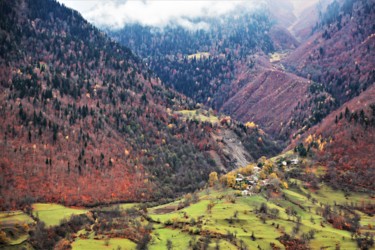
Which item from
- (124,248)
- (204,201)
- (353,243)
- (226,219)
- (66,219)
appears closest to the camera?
(124,248)

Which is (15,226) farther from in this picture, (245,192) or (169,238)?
(245,192)

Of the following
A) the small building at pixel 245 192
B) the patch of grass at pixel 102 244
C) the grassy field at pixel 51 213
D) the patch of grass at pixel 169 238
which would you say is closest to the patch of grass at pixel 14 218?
the grassy field at pixel 51 213

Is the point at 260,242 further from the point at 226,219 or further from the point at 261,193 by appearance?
the point at 261,193

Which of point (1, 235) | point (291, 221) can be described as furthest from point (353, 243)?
point (1, 235)

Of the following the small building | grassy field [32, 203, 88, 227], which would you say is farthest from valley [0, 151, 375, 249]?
the small building

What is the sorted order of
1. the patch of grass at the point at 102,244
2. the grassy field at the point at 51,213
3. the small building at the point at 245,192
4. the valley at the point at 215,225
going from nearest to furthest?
1. the patch of grass at the point at 102,244
2. the valley at the point at 215,225
3. the grassy field at the point at 51,213
4. the small building at the point at 245,192

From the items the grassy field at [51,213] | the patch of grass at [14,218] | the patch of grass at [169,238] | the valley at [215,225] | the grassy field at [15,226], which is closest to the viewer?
the patch of grass at [169,238]

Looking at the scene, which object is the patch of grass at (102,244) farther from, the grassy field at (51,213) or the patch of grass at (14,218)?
the patch of grass at (14,218)

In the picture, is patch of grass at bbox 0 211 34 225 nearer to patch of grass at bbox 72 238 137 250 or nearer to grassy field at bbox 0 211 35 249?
grassy field at bbox 0 211 35 249
